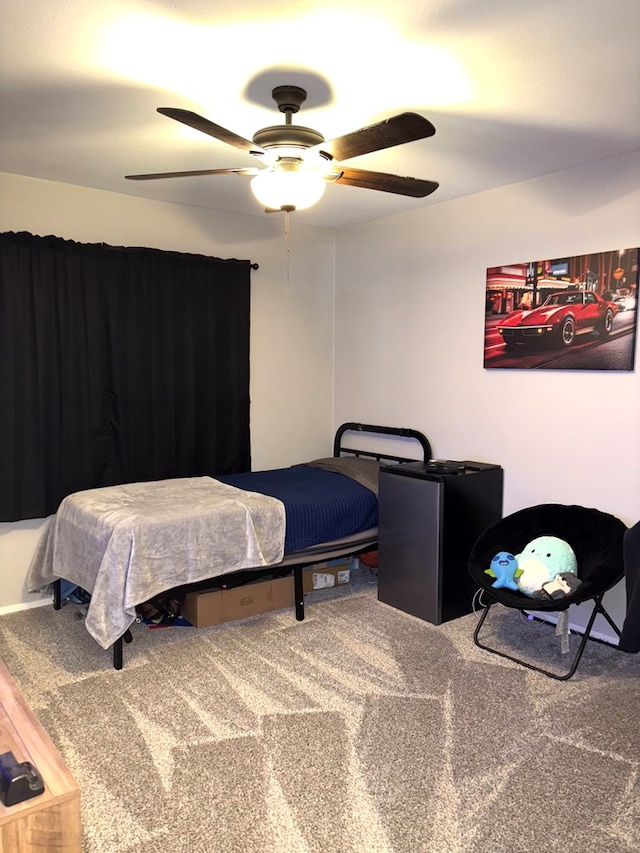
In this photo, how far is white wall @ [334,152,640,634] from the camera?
3303mm

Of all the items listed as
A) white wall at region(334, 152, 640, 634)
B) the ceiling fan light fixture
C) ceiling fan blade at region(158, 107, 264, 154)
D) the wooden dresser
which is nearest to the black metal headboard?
white wall at region(334, 152, 640, 634)

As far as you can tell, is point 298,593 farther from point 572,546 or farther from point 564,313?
point 564,313

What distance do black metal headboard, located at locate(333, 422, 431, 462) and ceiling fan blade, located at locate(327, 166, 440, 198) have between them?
1942mm

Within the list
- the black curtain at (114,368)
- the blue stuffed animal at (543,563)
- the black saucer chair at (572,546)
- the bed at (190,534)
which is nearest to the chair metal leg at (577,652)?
the black saucer chair at (572,546)

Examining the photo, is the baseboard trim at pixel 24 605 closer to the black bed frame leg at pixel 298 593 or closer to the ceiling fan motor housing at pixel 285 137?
the black bed frame leg at pixel 298 593

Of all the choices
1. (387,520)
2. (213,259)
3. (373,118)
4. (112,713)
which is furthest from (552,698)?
(213,259)

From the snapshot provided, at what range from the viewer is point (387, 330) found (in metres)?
4.61

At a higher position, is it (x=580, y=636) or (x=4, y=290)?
(x=4, y=290)

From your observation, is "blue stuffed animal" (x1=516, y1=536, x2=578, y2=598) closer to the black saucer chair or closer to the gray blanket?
the black saucer chair

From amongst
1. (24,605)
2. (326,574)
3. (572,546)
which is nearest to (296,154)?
(572,546)

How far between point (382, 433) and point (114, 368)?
6.35ft

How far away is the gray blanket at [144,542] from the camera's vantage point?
9.71 feet

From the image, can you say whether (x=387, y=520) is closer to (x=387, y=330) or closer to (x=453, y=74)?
(x=387, y=330)

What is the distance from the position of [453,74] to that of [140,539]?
236 centimetres
